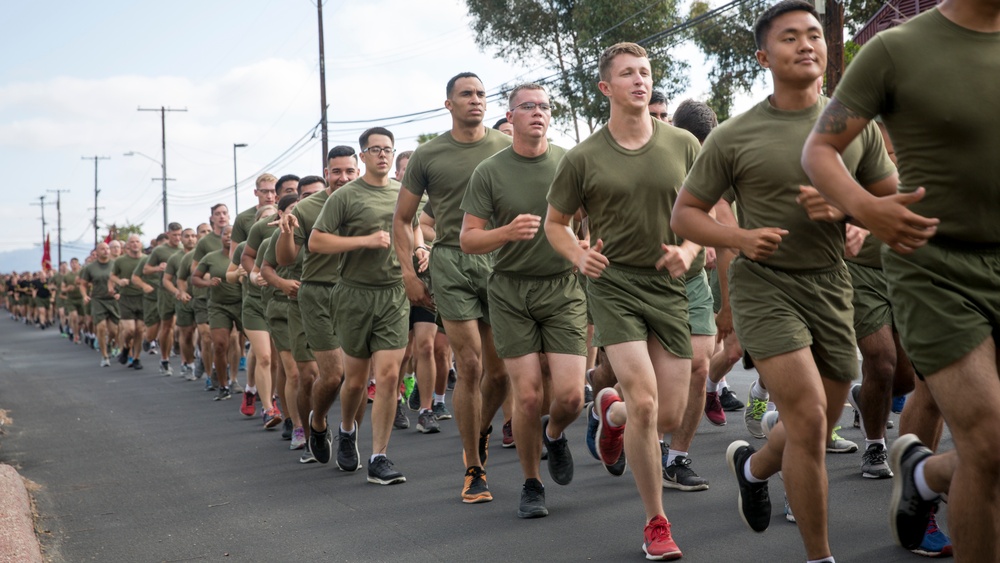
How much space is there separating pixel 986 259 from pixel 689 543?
252cm

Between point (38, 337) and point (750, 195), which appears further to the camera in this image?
point (38, 337)

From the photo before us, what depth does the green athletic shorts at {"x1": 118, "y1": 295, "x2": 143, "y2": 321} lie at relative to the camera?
2220cm

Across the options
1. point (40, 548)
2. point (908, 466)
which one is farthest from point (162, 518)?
point (908, 466)

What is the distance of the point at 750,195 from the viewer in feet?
16.5

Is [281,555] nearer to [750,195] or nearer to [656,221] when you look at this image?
[656,221]

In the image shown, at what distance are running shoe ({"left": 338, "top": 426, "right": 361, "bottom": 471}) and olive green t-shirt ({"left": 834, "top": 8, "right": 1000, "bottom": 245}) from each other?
570cm

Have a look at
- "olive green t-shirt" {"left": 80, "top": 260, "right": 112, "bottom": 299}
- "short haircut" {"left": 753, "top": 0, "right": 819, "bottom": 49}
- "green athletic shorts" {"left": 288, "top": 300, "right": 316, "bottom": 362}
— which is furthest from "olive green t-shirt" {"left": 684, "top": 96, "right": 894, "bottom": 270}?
"olive green t-shirt" {"left": 80, "top": 260, "right": 112, "bottom": 299}

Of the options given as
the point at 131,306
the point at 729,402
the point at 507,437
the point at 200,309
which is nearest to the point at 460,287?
the point at 507,437

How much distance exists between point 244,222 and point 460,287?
5.47m

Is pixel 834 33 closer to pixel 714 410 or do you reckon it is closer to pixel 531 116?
pixel 714 410

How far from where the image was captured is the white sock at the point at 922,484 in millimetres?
4257

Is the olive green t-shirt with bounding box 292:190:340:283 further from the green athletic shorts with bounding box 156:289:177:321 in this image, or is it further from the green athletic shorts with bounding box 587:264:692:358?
the green athletic shorts with bounding box 156:289:177:321

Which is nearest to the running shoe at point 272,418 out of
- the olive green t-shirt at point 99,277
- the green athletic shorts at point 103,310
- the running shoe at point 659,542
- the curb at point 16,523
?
the curb at point 16,523

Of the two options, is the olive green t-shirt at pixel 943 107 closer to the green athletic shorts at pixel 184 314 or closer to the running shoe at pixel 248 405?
the running shoe at pixel 248 405
